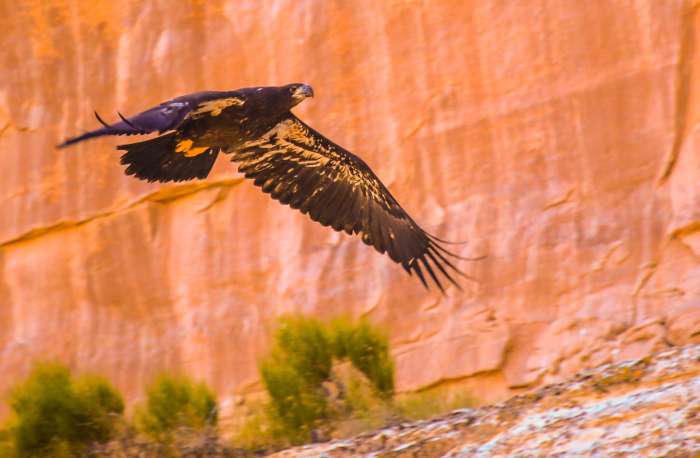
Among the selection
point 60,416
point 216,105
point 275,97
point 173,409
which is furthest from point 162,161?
point 173,409

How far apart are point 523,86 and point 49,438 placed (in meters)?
5.63

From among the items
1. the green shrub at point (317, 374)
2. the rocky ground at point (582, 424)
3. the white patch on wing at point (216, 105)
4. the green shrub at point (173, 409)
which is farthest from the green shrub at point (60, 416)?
the white patch on wing at point (216, 105)

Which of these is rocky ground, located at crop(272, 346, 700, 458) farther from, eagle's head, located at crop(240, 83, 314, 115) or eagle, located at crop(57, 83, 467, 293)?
eagle's head, located at crop(240, 83, 314, 115)

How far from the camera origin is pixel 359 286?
13.9 metres

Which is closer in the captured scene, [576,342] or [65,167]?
[576,342]

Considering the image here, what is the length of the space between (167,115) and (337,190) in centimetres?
248

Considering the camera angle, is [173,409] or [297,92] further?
[173,409]

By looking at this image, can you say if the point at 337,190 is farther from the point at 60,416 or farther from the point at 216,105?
the point at 60,416

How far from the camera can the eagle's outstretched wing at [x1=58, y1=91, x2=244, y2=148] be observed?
7.02 m

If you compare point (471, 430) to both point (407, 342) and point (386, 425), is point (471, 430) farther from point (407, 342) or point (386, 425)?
point (407, 342)

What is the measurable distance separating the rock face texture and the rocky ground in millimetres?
3497

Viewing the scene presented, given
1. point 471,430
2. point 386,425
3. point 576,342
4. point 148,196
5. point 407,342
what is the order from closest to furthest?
point 471,430 → point 386,425 → point 576,342 → point 407,342 → point 148,196

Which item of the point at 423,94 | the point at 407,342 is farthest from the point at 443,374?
the point at 423,94

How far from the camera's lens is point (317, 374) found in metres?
11.3
